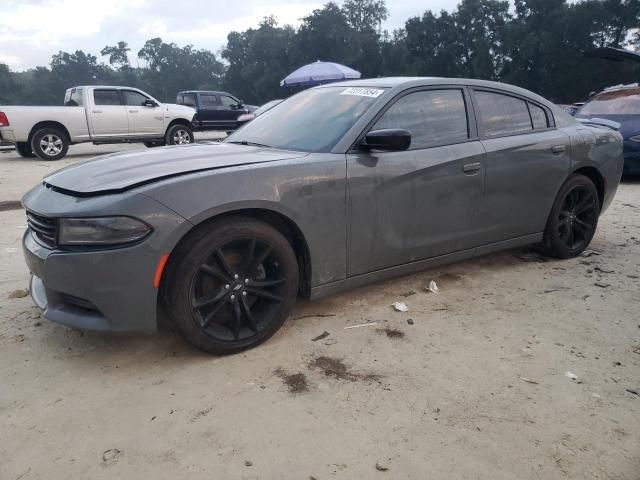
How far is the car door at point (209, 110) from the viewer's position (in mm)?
17250

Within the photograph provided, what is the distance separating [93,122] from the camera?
12.2m

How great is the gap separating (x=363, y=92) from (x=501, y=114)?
1204 millimetres

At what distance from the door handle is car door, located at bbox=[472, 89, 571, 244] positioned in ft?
0.33

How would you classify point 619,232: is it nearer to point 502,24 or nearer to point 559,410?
point 559,410

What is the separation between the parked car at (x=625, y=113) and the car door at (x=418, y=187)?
626 centimetres

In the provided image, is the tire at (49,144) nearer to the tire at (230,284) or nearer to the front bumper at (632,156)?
the tire at (230,284)

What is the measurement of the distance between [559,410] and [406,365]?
762 millimetres

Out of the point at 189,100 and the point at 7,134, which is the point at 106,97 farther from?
the point at 189,100

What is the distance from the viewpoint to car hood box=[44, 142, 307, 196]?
102 inches

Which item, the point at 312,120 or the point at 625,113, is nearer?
the point at 312,120

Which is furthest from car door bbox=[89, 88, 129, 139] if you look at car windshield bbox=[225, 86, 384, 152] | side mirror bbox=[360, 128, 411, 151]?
side mirror bbox=[360, 128, 411, 151]

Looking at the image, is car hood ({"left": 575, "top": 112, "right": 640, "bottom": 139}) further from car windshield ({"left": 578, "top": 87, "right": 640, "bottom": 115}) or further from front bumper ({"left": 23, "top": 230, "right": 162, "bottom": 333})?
front bumper ({"left": 23, "top": 230, "right": 162, "bottom": 333})

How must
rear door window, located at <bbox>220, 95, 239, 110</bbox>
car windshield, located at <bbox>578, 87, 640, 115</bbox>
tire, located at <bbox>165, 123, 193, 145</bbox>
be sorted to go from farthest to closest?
rear door window, located at <bbox>220, 95, 239, 110</bbox>, tire, located at <bbox>165, 123, 193, 145</bbox>, car windshield, located at <bbox>578, 87, 640, 115</bbox>

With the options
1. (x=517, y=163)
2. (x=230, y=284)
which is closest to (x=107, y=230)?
(x=230, y=284)
